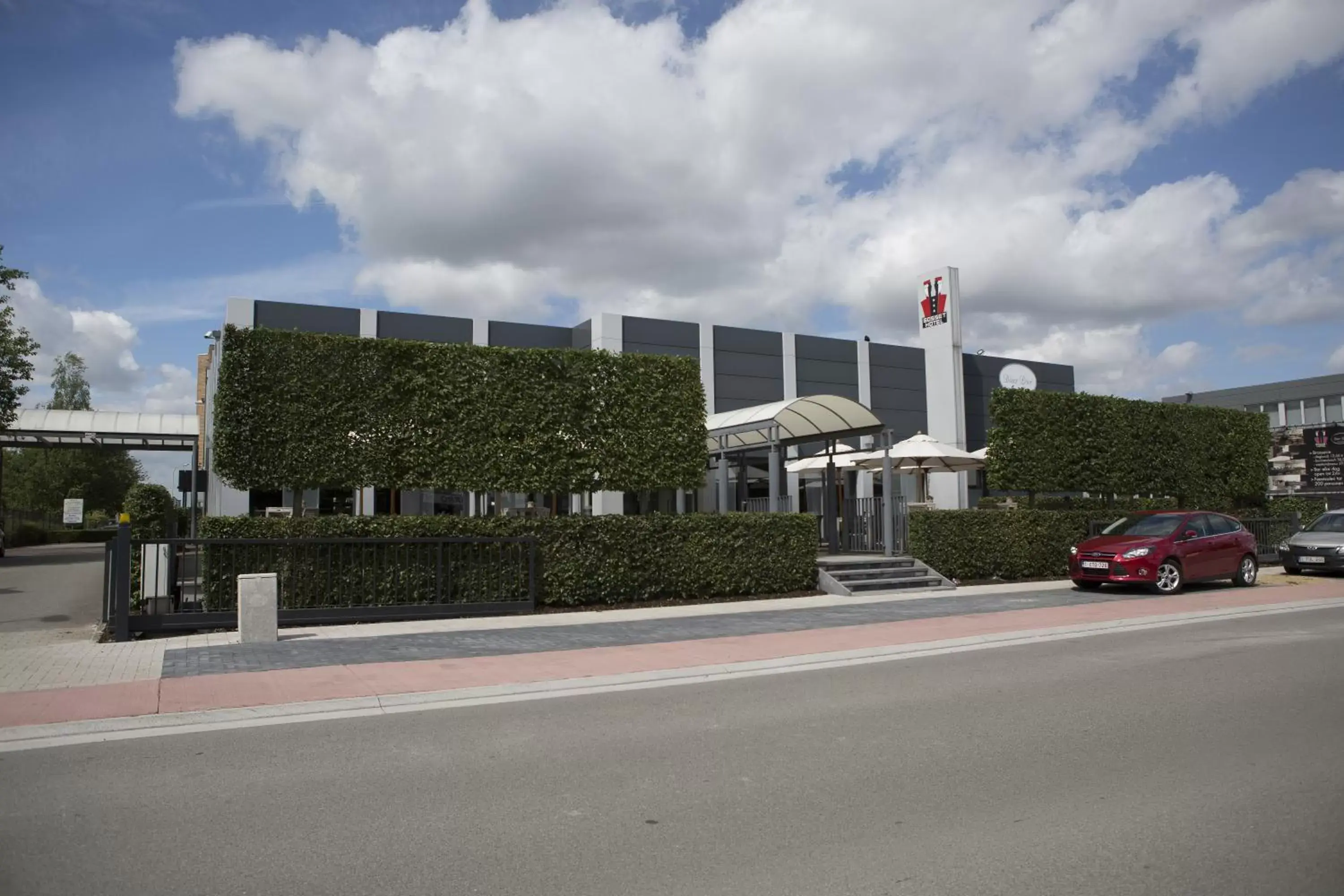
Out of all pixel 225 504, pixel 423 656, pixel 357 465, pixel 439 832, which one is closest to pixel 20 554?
pixel 225 504

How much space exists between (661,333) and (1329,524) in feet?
65.5

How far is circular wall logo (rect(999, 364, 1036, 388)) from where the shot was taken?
129ft

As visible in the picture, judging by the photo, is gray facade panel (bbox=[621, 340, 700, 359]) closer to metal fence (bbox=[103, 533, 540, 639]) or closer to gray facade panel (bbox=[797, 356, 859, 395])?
gray facade panel (bbox=[797, 356, 859, 395])

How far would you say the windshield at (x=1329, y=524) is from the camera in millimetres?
20516

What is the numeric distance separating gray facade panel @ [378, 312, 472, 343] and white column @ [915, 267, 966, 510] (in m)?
18.6

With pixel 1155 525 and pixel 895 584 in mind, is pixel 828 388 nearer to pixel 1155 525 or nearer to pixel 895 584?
pixel 1155 525

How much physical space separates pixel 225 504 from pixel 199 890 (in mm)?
25706

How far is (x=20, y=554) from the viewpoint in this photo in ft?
120

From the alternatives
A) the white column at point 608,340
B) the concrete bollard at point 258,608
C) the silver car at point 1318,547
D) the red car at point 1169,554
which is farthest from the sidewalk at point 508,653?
the white column at point 608,340

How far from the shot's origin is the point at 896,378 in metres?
38.7

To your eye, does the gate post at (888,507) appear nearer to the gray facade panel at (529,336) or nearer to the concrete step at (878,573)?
the concrete step at (878,573)

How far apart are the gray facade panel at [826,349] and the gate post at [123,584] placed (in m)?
27.5

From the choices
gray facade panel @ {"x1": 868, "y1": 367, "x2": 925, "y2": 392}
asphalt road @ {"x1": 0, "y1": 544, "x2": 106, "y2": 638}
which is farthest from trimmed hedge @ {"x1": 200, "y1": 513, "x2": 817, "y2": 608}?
gray facade panel @ {"x1": 868, "y1": 367, "x2": 925, "y2": 392}

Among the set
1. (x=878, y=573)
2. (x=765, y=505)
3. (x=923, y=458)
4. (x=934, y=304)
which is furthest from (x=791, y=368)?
(x=878, y=573)
